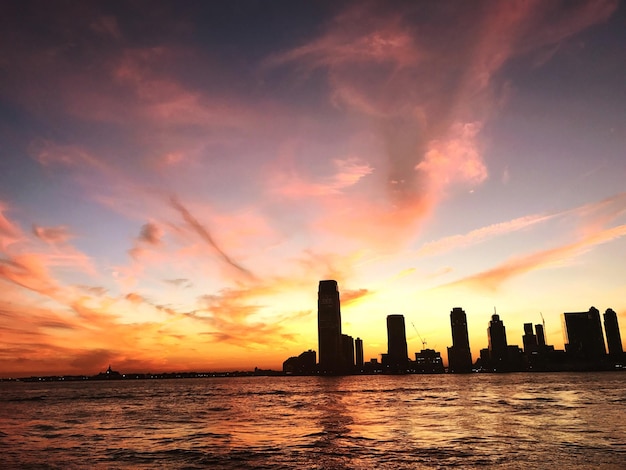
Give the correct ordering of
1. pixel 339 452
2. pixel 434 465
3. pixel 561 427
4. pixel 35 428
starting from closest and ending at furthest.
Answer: pixel 434 465
pixel 339 452
pixel 561 427
pixel 35 428

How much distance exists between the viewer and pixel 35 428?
76500 mm

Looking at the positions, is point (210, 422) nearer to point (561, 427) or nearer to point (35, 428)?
point (35, 428)

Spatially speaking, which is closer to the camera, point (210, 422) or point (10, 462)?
point (10, 462)

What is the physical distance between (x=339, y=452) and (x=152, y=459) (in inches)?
705

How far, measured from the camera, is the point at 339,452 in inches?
1716

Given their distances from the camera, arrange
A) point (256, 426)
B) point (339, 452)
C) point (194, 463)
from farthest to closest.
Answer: point (256, 426), point (339, 452), point (194, 463)

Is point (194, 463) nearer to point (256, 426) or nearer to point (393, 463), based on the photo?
point (393, 463)

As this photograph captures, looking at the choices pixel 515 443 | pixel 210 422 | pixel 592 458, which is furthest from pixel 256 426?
pixel 592 458

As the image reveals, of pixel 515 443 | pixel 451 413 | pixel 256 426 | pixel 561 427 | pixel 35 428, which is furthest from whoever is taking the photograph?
pixel 451 413

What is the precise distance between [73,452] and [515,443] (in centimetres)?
4690

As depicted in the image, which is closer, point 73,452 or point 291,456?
point 291,456

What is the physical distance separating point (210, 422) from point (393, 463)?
49.5 meters

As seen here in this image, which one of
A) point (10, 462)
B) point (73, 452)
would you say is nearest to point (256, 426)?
point (73, 452)

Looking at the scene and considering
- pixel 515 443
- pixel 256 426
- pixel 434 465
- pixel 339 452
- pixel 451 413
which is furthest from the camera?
pixel 451 413
